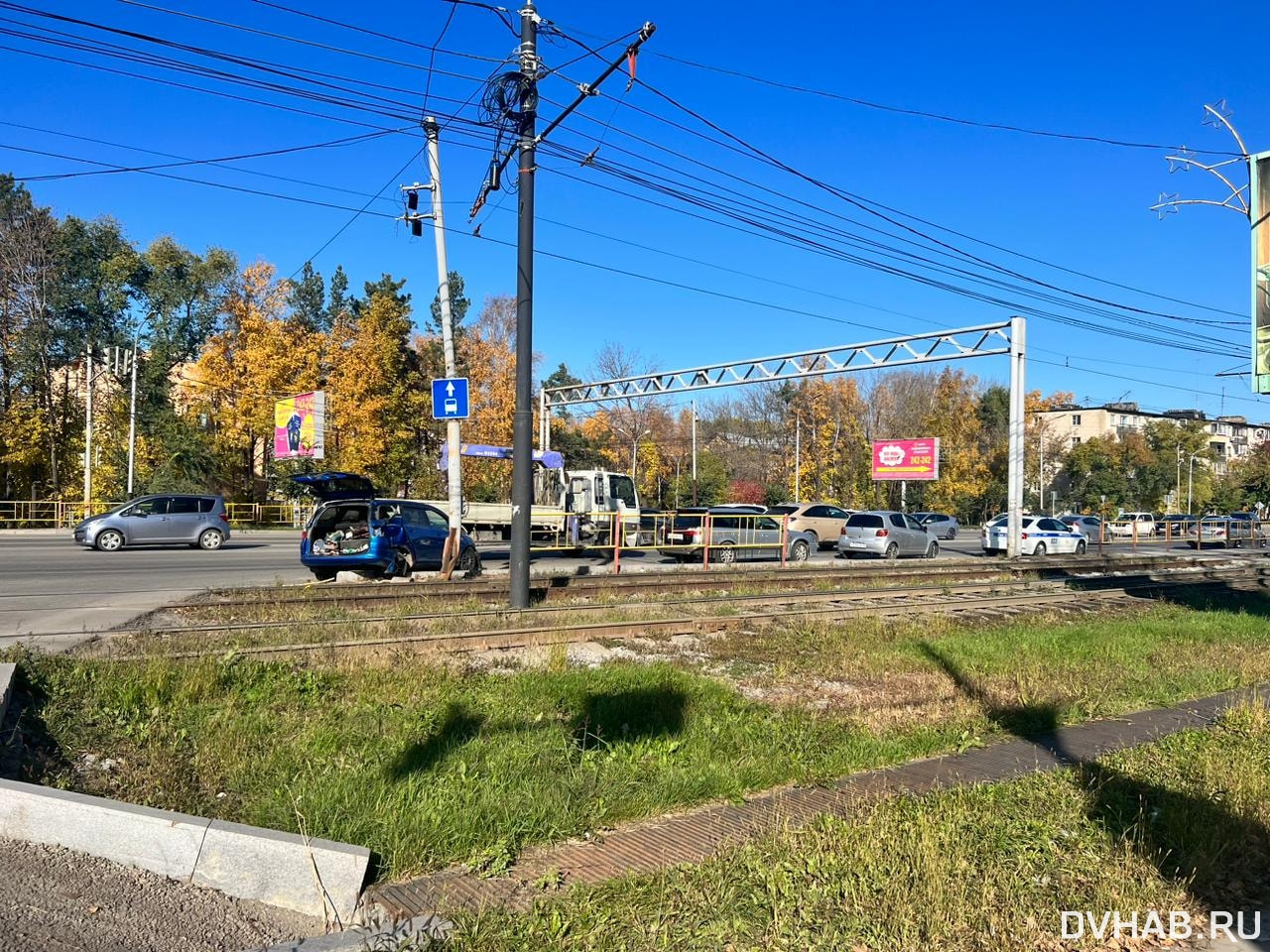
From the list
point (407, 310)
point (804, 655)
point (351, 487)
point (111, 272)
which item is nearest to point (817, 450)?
point (407, 310)

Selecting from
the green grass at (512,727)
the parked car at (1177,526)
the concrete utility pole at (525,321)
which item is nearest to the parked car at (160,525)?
the concrete utility pole at (525,321)

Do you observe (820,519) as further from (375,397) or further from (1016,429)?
(375,397)

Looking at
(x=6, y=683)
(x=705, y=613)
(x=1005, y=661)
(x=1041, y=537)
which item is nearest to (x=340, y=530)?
(x=705, y=613)

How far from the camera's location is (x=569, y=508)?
28781 mm

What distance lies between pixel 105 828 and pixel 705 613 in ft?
33.7

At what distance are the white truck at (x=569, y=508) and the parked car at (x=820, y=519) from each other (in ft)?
29.0

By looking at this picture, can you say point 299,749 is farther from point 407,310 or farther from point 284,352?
point 407,310

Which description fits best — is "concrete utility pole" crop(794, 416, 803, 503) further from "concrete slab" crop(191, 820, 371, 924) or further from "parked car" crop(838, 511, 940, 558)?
"concrete slab" crop(191, 820, 371, 924)

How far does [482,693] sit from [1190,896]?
5231mm

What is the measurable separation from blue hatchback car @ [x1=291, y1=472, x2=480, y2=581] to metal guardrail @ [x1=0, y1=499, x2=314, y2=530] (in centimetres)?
2672

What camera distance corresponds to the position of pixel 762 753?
A: 638cm

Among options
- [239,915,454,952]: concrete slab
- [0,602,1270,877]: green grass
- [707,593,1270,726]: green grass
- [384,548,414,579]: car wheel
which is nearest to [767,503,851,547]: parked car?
[384,548,414,579]: car wheel

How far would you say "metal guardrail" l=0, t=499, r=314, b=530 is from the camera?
1496 inches

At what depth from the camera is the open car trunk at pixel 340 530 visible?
1678 cm
